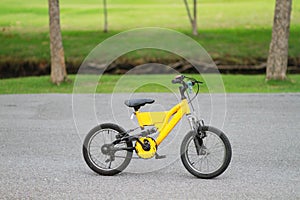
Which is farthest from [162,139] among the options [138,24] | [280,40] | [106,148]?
[138,24]

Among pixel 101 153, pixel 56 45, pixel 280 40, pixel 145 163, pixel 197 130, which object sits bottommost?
pixel 56 45

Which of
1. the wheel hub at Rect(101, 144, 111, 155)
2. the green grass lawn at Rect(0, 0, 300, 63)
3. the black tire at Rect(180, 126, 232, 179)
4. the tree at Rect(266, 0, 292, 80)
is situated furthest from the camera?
the green grass lawn at Rect(0, 0, 300, 63)

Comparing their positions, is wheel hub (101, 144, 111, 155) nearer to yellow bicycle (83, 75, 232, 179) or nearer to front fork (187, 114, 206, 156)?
yellow bicycle (83, 75, 232, 179)

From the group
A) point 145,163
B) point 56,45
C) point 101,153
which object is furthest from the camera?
point 56,45

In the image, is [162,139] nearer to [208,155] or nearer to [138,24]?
[208,155]

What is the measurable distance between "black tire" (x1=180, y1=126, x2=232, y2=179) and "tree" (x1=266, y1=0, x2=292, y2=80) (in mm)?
10570

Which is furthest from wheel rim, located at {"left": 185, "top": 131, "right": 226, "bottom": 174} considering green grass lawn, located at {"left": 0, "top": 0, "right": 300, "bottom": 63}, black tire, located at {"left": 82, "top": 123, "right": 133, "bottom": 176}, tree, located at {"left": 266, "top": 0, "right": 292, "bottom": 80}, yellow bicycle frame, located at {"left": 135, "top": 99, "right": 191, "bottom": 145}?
green grass lawn, located at {"left": 0, "top": 0, "right": 300, "bottom": 63}

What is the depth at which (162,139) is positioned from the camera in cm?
687

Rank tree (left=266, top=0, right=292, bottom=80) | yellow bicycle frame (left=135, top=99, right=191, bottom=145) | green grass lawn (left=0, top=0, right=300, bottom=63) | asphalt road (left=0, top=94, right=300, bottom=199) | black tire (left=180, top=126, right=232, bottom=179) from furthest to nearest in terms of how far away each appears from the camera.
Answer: green grass lawn (left=0, top=0, right=300, bottom=63)
tree (left=266, top=0, right=292, bottom=80)
yellow bicycle frame (left=135, top=99, right=191, bottom=145)
black tire (left=180, top=126, right=232, bottom=179)
asphalt road (left=0, top=94, right=300, bottom=199)

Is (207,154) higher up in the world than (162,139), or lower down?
lower down

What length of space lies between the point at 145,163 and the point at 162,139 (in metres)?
0.96

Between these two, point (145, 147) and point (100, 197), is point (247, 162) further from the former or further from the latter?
point (100, 197)

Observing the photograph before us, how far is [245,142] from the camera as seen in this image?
8.96m

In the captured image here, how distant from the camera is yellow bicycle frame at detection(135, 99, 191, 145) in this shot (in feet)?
22.4
